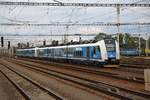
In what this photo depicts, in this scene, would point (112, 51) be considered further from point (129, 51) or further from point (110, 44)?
point (129, 51)

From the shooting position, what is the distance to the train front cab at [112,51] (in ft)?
115

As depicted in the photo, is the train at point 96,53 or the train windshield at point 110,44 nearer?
the train at point 96,53

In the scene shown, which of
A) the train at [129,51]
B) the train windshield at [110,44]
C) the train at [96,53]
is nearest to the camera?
the train at [96,53]

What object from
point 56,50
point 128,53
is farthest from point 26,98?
point 128,53

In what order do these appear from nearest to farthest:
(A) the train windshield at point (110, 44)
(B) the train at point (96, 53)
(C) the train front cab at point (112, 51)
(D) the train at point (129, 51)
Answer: (B) the train at point (96, 53) < (C) the train front cab at point (112, 51) < (A) the train windshield at point (110, 44) < (D) the train at point (129, 51)

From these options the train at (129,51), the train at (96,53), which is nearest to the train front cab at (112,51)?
the train at (96,53)

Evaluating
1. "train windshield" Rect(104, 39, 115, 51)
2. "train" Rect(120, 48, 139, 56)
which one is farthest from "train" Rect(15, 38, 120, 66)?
"train" Rect(120, 48, 139, 56)

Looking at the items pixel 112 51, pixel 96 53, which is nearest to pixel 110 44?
pixel 112 51

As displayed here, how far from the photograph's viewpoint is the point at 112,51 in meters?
35.4

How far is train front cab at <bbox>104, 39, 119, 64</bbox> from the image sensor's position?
35.1 meters

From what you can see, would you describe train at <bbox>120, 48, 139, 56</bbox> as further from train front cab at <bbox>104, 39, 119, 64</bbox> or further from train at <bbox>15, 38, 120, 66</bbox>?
train front cab at <bbox>104, 39, 119, 64</bbox>

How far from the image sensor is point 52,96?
1574 centimetres

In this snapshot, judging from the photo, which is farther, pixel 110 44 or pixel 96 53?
pixel 96 53

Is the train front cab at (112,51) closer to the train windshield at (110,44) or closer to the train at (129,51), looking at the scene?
the train windshield at (110,44)
